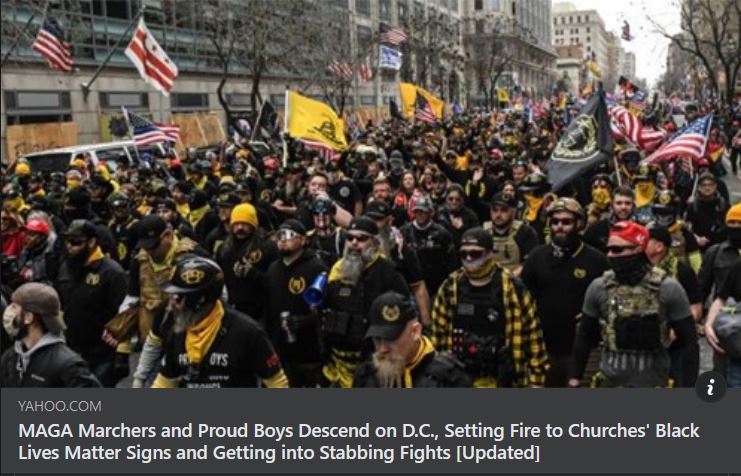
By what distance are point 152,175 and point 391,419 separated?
34.4ft

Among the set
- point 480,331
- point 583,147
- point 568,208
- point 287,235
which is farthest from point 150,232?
point 583,147

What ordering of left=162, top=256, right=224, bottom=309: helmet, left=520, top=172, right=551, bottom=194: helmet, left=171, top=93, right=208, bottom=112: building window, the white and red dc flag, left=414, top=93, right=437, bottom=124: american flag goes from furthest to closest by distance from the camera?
1. left=171, top=93, right=208, bottom=112: building window
2. left=414, top=93, right=437, bottom=124: american flag
3. the white and red dc flag
4. left=520, top=172, right=551, bottom=194: helmet
5. left=162, top=256, right=224, bottom=309: helmet

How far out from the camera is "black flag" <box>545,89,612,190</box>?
344 inches

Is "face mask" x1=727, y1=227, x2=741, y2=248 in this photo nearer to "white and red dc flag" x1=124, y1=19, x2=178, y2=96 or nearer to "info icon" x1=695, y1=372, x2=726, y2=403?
"info icon" x1=695, y1=372, x2=726, y2=403

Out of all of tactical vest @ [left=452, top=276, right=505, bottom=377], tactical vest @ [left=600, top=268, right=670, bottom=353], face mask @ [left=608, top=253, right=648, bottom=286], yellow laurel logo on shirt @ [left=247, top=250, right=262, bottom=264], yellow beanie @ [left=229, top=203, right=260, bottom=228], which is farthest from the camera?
yellow beanie @ [left=229, top=203, right=260, bottom=228]

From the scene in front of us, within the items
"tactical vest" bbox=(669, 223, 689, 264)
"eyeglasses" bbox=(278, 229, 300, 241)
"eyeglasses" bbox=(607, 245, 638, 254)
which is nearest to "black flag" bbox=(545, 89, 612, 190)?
"tactical vest" bbox=(669, 223, 689, 264)

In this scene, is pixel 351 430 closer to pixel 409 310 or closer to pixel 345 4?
pixel 409 310

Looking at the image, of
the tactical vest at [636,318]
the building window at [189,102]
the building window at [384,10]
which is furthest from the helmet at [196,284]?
the building window at [384,10]

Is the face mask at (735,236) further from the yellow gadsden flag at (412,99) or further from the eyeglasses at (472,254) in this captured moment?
the yellow gadsden flag at (412,99)

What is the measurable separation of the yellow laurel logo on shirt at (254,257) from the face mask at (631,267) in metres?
2.77

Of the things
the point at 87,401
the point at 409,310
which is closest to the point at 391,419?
the point at 409,310

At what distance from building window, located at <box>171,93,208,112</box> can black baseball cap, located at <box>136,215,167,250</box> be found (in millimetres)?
31335

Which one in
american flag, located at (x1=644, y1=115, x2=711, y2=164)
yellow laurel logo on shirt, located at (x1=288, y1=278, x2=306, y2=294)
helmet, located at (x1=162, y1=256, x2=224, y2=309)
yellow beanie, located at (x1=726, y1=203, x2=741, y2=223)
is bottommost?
yellow laurel logo on shirt, located at (x1=288, y1=278, x2=306, y2=294)

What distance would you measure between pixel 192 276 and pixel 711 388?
251 cm
